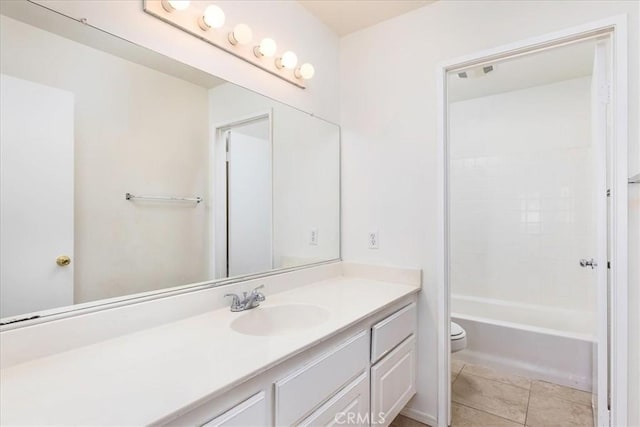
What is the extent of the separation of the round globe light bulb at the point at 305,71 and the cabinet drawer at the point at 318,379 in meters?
1.42

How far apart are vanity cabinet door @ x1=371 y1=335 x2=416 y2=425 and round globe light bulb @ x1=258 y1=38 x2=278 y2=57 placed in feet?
5.17

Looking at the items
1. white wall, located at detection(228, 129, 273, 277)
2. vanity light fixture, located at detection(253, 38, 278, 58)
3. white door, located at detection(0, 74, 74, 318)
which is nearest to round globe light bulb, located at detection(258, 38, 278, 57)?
vanity light fixture, located at detection(253, 38, 278, 58)

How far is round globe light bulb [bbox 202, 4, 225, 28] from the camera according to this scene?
4.33ft

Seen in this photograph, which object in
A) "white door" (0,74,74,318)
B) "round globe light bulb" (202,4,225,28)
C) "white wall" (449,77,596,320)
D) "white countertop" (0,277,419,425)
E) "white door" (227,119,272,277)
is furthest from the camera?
"white wall" (449,77,596,320)

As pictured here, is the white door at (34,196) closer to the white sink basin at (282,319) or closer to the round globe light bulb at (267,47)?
the white sink basin at (282,319)

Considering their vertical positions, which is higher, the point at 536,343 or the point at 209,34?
the point at 209,34

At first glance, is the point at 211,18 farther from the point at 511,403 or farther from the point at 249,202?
the point at 511,403

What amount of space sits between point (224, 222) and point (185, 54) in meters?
0.73

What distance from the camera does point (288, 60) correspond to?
1.72 m

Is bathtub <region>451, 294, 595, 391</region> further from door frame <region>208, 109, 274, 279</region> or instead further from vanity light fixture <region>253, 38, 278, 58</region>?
vanity light fixture <region>253, 38, 278, 58</region>

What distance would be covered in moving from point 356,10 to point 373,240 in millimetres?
1395

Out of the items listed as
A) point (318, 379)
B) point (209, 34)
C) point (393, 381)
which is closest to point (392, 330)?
point (393, 381)

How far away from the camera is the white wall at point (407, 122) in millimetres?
1698

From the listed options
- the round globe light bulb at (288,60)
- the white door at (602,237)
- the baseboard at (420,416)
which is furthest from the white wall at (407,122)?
the round globe light bulb at (288,60)
